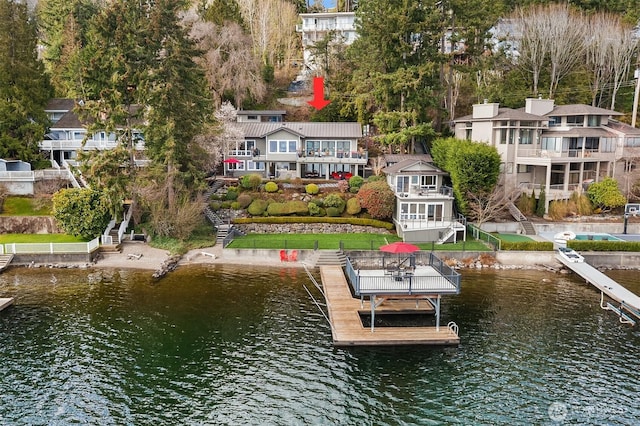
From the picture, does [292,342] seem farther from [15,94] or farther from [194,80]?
[15,94]

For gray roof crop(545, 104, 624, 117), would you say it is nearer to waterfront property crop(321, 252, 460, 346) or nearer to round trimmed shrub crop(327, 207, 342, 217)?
round trimmed shrub crop(327, 207, 342, 217)

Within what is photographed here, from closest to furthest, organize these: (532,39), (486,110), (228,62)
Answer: (486,110) → (532,39) → (228,62)

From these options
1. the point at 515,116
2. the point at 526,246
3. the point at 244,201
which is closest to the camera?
the point at 526,246

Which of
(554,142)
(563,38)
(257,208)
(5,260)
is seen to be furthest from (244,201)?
(563,38)

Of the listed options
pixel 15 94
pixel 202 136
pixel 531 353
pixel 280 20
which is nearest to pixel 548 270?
pixel 531 353

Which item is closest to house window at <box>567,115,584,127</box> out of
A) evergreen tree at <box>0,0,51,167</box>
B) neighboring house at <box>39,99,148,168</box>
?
neighboring house at <box>39,99,148,168</box>

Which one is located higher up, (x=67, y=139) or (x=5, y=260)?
(x=67, y=139)

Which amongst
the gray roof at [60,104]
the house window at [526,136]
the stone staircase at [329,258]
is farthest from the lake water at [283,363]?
the gray roof at [60,104]

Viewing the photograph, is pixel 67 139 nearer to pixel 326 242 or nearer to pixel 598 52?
pixel 326 242
